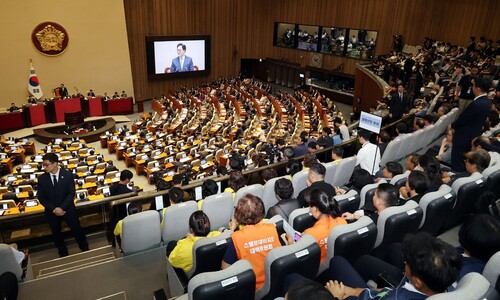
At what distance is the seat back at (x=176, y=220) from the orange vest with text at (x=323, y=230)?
1.59 meters

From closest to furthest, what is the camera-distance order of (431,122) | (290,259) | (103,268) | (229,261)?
(290,259) < (229,261) < (103,268) < (431,122)

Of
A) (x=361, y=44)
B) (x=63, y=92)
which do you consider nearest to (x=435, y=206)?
(x=63, y=92)

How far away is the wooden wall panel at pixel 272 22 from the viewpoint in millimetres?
15859

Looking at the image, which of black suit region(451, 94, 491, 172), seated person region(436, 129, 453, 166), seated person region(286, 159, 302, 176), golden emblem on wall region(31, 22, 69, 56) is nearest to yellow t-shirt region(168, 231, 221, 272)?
seated person region(286, 159, 302, 176)

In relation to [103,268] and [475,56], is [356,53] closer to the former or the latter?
[475,56]

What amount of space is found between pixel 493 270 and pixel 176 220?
2898 millimetres

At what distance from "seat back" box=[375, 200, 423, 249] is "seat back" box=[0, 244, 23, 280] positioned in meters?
3.21

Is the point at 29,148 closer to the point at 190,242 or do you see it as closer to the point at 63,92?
the point at 63,92

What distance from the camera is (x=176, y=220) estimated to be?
4.06 meters

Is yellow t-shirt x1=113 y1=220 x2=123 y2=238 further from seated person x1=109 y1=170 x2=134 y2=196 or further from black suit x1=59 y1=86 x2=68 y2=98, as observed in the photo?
black suit x1=59 y1=86 x2=68 y2=98

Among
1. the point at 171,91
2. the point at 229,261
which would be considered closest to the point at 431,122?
the point at 229,261

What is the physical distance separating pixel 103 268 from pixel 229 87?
54.5 feet

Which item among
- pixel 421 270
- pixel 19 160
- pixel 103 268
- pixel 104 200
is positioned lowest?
pixel 19 160

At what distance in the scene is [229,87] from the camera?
65.1 ft
